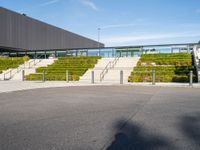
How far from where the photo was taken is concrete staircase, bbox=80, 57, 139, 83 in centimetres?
2350

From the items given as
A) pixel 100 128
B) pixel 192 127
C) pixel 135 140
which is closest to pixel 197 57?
pixel 192 127

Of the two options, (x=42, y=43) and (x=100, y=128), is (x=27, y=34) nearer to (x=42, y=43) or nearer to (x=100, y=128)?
(x=42, y=43)

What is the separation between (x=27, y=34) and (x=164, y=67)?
31.9 meters

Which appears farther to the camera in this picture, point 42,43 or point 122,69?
point 42,43

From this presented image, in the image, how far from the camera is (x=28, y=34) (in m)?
48.6

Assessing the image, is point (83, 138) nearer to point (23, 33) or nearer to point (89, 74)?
point (89, 74)

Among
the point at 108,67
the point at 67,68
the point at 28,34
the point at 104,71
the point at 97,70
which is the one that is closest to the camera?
the point at 104,71

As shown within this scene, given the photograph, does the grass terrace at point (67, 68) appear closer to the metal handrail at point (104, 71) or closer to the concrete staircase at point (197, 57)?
the metal handrail at point (104, 71)

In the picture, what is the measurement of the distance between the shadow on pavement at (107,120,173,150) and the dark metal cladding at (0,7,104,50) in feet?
132

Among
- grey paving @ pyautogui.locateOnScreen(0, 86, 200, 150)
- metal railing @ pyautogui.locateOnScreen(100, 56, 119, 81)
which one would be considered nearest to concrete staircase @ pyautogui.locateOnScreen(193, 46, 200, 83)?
metal railing @ pyautogui.locateOnScreen(100, 56, 119, 81)

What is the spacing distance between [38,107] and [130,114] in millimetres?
3196

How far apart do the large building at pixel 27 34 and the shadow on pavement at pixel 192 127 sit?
131 feet

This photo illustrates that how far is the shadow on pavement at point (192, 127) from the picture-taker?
4.93m

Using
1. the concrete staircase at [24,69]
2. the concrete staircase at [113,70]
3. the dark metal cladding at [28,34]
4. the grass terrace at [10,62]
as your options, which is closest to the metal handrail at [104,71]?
the concrete staircase at [113,70]
